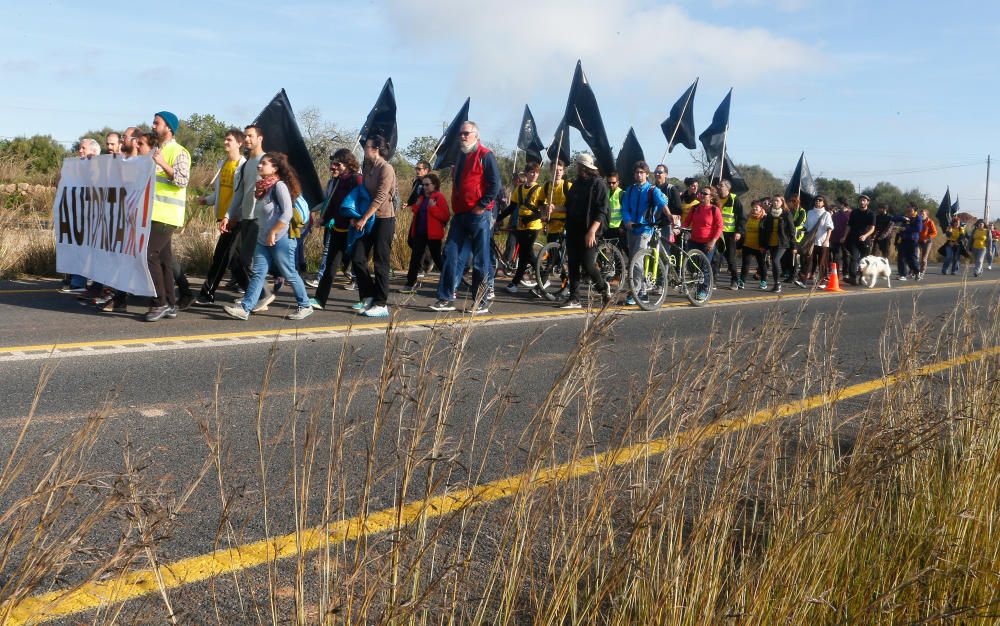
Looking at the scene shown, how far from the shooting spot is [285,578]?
10.8 feet

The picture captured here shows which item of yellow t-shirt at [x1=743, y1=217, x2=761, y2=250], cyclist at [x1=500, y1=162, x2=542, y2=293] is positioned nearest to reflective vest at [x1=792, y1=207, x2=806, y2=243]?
yellow t-shirt at [x1=743, y1=217, x2=761, y2=250]

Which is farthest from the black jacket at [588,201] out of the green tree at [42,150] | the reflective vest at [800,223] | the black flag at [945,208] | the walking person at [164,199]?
the black flag at [945,208]

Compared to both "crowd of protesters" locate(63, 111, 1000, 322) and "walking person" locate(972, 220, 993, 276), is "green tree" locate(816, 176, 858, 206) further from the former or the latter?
"crowd of protesters" locate(63, 111, 1000, 322)

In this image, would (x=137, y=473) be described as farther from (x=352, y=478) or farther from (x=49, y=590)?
(x=352, y=478)

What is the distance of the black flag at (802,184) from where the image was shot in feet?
73.4

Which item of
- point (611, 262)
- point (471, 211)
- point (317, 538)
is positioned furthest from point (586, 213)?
point (317, 538)

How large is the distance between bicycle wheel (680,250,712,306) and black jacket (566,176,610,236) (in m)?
2.18

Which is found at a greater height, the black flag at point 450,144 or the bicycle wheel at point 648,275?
the black flag at point 450,144

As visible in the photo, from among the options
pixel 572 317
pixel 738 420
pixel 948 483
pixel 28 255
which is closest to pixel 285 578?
pixel 738 420

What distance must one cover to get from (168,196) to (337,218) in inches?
90.4

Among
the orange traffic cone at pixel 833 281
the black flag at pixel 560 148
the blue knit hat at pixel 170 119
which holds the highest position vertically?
the black flag at pixel 560 148

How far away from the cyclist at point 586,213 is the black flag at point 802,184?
1182 centimetres

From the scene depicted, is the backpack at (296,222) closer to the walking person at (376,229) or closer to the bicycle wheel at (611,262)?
the walking person at (376,229)

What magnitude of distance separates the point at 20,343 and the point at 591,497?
617 centimetres
